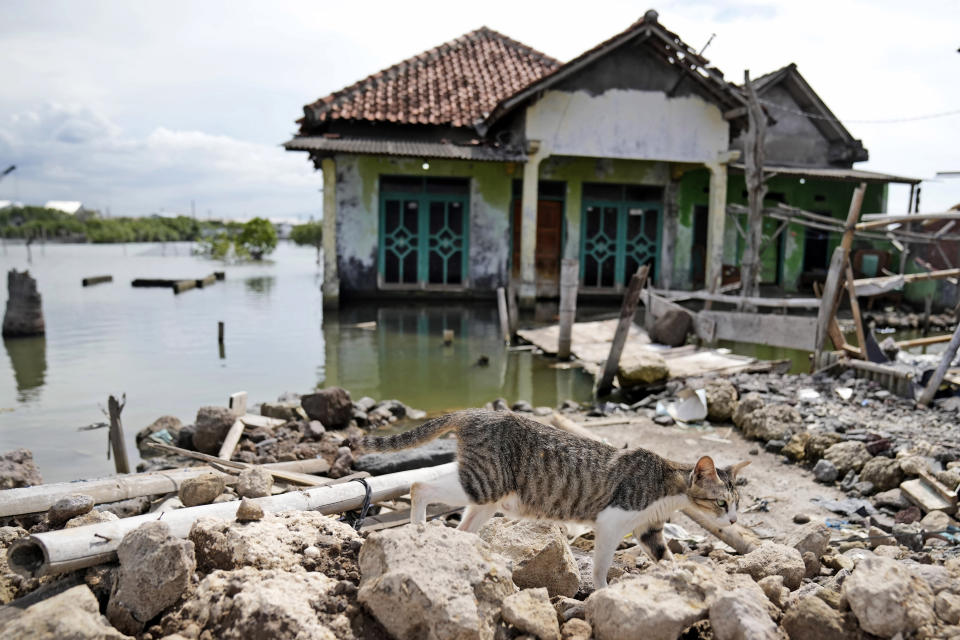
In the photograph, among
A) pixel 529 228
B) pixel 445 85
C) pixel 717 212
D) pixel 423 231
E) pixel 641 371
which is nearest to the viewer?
pixel 641 371

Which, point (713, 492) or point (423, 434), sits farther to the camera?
point (423, 434)

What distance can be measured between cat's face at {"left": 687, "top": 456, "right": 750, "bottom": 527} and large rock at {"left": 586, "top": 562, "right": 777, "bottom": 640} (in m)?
0.56

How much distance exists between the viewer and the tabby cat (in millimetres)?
3803

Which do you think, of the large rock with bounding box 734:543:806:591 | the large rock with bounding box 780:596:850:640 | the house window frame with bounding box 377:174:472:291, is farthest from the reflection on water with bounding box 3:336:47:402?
the large rock with bounding box 780:596:850:640

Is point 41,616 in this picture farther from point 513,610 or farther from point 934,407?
point 934,407

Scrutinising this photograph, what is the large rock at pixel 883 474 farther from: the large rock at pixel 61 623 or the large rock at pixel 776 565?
the large rock at pixel 61 623

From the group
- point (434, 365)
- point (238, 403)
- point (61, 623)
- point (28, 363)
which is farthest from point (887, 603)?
point (28, 363)

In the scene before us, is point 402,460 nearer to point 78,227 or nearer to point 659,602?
point 659,602

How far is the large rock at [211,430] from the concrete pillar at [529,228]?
977cm

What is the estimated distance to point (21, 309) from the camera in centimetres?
1464

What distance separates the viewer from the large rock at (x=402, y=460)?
587cm

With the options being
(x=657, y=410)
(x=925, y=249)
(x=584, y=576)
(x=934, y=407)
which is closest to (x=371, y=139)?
(x=657, y=410)

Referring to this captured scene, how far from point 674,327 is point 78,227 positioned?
63.2m

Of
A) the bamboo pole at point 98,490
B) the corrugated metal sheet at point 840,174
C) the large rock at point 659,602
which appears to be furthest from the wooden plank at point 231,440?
the corrugated metal sheet at point 840,174
